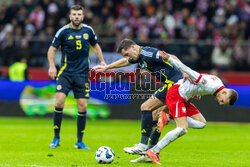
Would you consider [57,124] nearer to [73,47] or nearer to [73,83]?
[73,83]

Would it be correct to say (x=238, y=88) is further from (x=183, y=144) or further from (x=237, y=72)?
(x=183, y=144)

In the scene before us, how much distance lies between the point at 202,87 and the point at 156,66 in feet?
3.71

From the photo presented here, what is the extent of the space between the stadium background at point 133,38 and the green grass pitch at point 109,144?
53 cm

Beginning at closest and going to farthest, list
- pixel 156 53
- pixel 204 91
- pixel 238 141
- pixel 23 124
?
pixel 204 91 < pixel 156 53 < pixel 238 141 < pixel 23 124

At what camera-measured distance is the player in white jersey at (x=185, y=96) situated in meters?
8.00

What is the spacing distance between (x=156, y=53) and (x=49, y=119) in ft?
27.4

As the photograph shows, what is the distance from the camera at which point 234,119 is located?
1627 cm

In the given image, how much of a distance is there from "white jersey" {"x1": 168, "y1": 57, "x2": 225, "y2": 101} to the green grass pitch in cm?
116

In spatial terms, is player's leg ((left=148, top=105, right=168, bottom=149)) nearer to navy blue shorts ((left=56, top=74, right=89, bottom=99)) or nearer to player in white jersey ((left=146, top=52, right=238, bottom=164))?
player in white jersey ((left=146, top=52, right=238, bottom=164))

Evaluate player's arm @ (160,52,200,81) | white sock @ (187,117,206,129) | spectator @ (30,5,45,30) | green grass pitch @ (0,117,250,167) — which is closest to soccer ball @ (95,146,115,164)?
green grass pitch @ (0,117,250,167)

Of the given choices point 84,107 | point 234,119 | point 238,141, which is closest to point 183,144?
point 238,141

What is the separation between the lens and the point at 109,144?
11.3m

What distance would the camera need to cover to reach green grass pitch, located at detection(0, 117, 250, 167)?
8.67 metres

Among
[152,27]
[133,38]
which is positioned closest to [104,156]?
[133,38]
